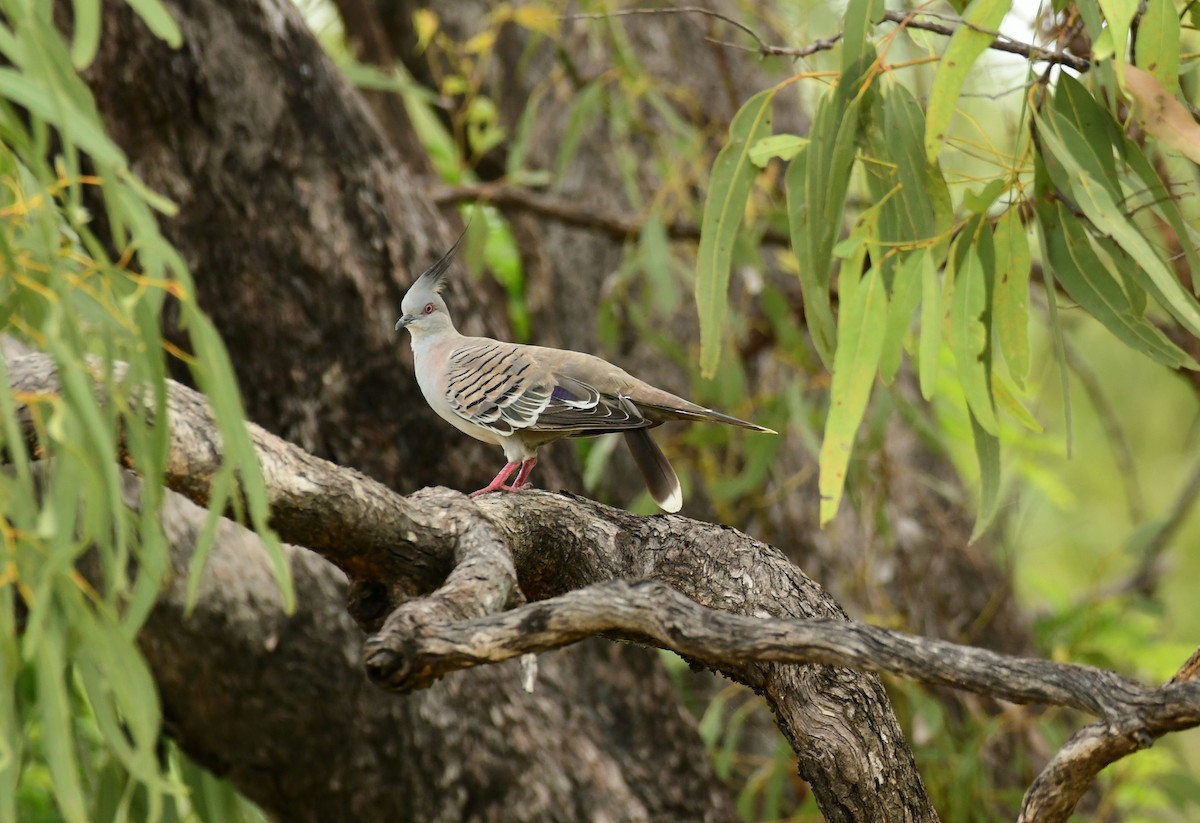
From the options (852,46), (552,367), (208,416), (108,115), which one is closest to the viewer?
(208,416)

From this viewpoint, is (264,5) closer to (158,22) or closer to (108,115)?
(108,115)

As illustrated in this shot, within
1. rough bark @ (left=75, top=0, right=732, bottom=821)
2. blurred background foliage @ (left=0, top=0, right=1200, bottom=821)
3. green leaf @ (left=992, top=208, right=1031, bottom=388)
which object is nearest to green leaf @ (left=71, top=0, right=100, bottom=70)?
blurred background foliage @ (left=0, top=0, right=1200, bottom=821)

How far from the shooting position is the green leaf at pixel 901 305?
2000 mm

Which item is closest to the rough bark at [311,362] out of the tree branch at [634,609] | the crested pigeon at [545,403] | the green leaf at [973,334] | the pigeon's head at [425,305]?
the pigeon's head at [425,305]

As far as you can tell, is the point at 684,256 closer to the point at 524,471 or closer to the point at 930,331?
the point at 524,471

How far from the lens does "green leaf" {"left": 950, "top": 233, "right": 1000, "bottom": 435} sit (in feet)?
6.41

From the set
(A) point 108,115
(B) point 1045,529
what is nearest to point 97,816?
(A) point 108,115

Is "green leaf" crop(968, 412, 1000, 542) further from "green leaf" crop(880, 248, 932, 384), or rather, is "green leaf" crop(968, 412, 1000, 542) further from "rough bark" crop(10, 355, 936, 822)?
"rough bark" crop(10, 355, 936, 822)

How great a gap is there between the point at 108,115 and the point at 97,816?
1570 millimetres

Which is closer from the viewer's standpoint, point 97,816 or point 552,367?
point 97,816

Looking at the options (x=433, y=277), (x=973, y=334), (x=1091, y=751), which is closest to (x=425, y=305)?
(x=433, y=277)

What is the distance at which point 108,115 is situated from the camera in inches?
114

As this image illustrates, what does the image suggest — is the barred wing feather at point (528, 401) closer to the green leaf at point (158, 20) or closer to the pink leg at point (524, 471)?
the pink leg at point (524, 471)

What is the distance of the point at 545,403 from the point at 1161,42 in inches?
43.1
